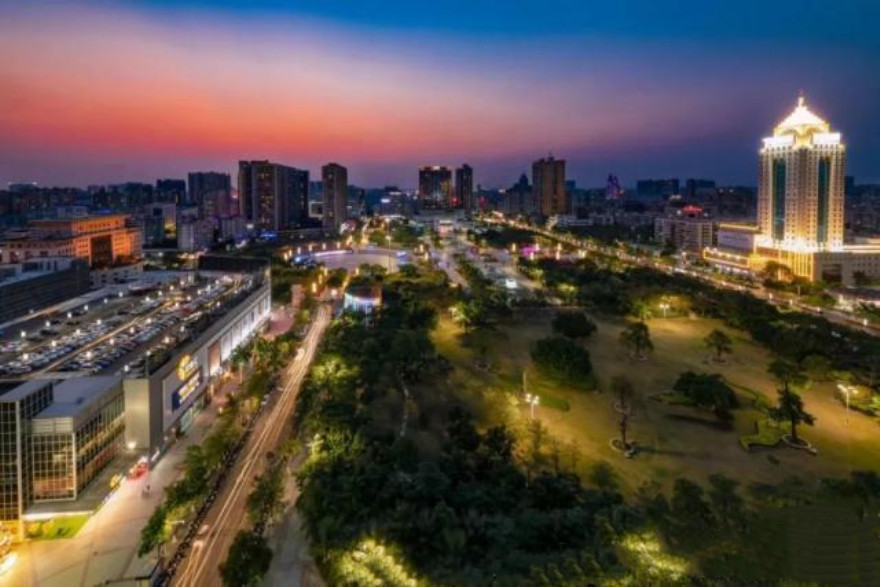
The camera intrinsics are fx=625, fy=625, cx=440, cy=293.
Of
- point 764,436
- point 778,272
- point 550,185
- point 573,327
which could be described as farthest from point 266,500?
point 550,185

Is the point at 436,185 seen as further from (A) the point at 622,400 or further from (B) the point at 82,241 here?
(A) the point at 622,400

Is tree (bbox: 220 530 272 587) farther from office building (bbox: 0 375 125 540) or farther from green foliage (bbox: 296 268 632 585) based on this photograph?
office building (bbox: 0 375 125 540)

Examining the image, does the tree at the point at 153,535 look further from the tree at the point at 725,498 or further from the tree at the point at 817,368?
the tree at the point at 817,368

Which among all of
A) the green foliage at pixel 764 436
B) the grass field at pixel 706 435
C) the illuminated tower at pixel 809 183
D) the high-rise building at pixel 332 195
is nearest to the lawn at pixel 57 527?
the grass field at pixel 706 435

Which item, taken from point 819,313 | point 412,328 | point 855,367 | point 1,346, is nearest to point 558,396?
point 412,328

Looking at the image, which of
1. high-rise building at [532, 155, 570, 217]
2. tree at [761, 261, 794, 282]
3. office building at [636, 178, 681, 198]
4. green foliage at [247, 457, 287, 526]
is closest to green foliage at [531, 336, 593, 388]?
green foliage at [247, 457, 287, 526]

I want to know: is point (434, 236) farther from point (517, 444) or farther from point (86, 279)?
point (517, 444)
